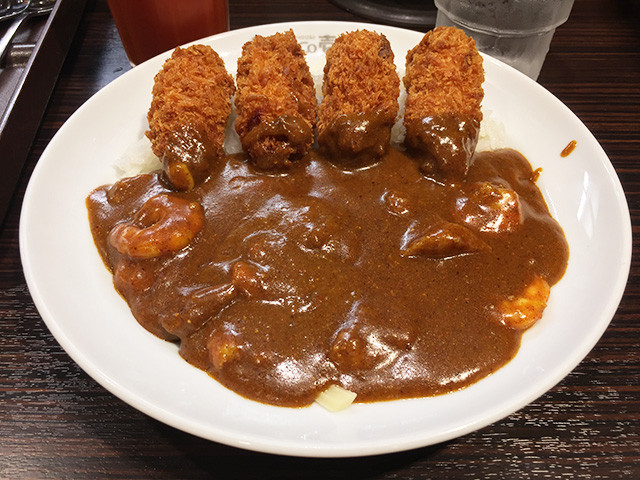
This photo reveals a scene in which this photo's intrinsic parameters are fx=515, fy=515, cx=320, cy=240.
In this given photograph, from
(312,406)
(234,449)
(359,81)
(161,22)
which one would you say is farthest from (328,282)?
(161,22)

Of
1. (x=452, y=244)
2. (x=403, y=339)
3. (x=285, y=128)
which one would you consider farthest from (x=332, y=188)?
(x=403, y=339)

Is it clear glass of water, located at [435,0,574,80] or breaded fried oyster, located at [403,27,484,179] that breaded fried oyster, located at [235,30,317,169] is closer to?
breaded fried oyster, located at [403,27,484,179]

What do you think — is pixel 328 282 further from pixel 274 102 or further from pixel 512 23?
pixel 512 23

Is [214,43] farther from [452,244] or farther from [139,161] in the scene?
[452,244]

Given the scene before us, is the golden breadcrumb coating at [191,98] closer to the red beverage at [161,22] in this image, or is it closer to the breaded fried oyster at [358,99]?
the breaded fried oyster at [358,99]

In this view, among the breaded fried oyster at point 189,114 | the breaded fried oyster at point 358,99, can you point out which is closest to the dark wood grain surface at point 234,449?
the breaded fried oyster at point 189,114

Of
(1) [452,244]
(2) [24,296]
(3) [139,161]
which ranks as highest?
(1) [452,244]

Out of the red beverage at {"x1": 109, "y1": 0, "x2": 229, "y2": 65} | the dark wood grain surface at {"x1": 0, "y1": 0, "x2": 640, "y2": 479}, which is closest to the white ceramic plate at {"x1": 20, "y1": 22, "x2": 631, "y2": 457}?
the dark wood grain surface at {"x1": 0, "y1": 0, "x2": 640, "y2": 479}
